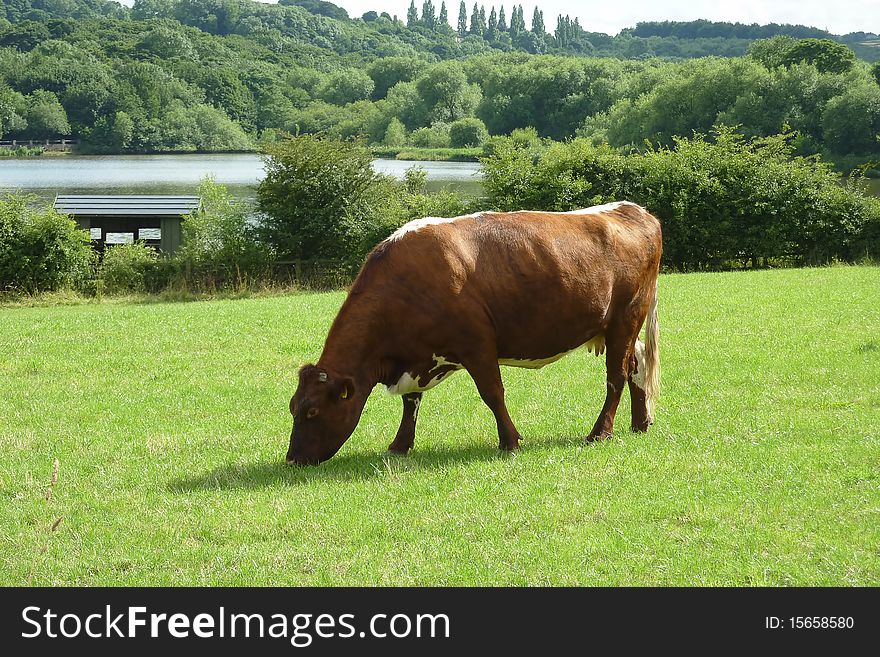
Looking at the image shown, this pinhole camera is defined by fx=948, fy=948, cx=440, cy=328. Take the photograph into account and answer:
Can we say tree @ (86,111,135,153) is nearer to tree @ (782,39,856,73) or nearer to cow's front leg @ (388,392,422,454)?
tree @ (782,39,856,73)

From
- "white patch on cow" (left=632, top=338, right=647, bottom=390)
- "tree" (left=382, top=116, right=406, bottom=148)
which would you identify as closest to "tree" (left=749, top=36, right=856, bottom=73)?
"tree" (left=382, top=116, right=406, bottom=148)

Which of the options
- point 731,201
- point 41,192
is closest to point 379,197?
point 731,201

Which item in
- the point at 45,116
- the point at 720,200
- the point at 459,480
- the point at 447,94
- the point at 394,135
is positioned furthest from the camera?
the point at 447,94

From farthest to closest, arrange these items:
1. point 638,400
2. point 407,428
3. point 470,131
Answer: point 470,131, point 638,400, point 407,428

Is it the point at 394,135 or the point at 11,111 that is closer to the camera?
the point at 11,111

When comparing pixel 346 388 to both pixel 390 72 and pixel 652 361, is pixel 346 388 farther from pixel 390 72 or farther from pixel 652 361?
pixel 390 72

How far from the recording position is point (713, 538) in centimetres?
646

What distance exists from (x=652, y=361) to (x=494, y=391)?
6.62ft

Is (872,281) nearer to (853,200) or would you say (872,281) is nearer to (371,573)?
(853,200)

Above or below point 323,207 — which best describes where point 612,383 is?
above

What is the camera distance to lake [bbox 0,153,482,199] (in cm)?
6329

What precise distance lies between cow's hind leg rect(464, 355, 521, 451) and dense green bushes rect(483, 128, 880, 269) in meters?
22.6

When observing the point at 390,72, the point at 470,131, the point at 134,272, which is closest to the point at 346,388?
the point at 134,272

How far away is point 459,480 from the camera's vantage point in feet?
26.8
